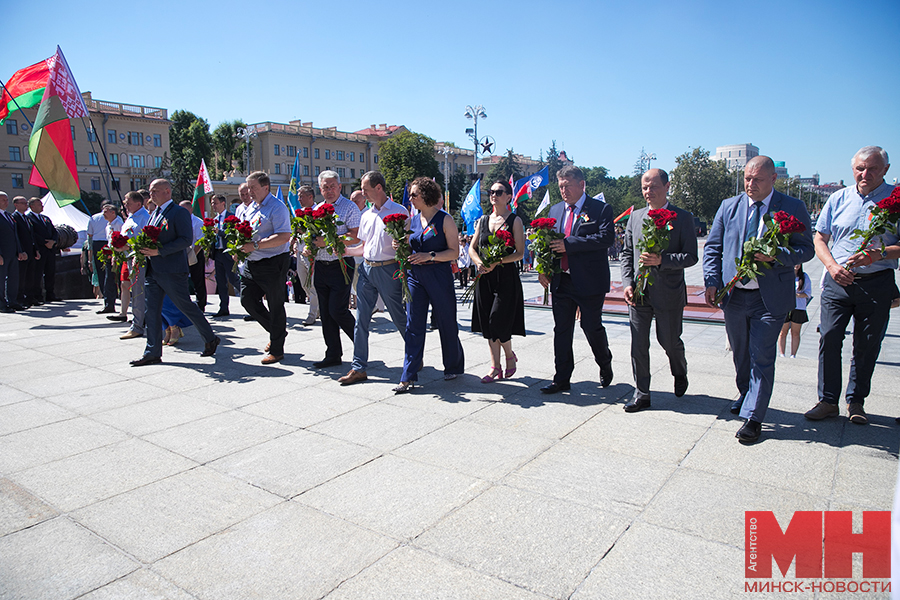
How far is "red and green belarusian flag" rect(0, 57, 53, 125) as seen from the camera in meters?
10.1

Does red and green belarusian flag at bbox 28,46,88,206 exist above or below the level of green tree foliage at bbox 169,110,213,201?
below

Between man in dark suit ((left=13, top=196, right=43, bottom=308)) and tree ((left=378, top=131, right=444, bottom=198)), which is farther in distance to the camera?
tree ((left=378, top=131, right=444, bottom=198))

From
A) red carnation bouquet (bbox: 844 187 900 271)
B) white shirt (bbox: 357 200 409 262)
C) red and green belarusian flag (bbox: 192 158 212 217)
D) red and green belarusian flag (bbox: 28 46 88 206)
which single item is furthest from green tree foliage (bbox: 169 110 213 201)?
red carnation bouquet (bbox: 844 187 900 271)

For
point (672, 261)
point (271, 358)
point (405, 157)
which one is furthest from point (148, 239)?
point (405, 157)

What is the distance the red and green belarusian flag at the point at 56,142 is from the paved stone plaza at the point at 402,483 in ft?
15.4

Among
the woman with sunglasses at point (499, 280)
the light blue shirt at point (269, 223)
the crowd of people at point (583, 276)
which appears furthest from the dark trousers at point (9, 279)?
the woman with sunglasses at point (499, 280)

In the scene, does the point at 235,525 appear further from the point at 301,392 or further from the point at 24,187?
the point at 24,187

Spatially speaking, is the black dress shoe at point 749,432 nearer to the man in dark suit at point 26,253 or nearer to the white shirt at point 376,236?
the white shirt at point 376,236

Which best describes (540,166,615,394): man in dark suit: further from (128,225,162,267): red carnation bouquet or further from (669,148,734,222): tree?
(669,148,734,222): tree

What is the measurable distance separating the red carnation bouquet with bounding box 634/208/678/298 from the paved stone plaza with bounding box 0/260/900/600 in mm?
1193

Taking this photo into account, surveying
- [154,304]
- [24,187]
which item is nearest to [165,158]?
[24,187]

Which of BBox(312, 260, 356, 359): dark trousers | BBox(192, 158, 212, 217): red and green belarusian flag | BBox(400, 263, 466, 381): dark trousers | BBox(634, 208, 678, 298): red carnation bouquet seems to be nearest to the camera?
BBox(634, 208, 678, 298): red carnation bouquet

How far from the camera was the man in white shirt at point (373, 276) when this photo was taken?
5766 millimetres

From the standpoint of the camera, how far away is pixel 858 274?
436cm
